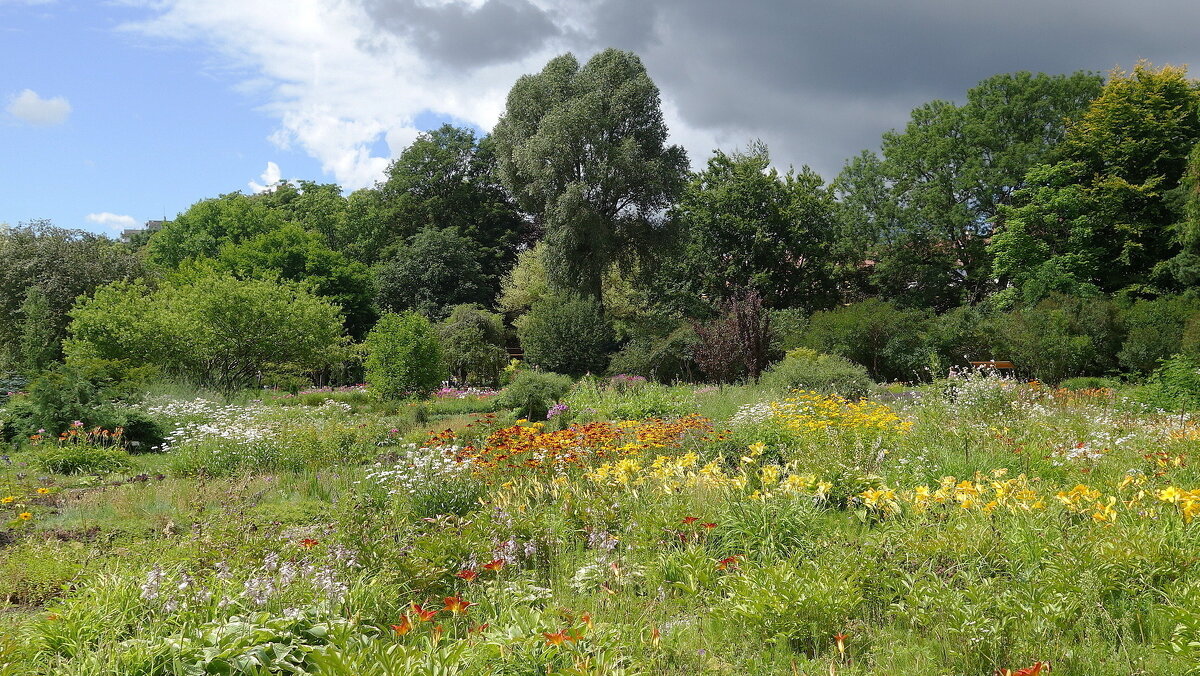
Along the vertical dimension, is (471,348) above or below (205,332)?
below

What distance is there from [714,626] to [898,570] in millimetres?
989

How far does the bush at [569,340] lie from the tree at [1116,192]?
504 inches

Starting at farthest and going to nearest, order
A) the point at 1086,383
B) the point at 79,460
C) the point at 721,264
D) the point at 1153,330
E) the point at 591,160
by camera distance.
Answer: the point at 721,264
the point at 591,160
the point at 1153,330
the point at 1086,383
the point at 79,460

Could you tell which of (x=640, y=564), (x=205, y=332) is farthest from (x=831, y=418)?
(x=205, y=332)

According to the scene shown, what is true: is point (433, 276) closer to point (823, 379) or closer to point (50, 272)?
point (50, 272)

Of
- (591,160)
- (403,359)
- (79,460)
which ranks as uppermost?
(591,160)

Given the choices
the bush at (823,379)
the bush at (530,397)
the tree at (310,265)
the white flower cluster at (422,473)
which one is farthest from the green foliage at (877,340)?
the tree at (310,265)

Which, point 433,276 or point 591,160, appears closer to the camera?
point 591,160

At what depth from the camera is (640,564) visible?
168 inches

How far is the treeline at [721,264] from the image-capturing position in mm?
17906

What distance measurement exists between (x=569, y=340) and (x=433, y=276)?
926 cm

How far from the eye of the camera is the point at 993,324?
64.7 feet

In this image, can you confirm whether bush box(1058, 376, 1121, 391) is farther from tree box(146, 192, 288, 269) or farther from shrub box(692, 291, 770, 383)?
tree box(146, 192, 288, 269)

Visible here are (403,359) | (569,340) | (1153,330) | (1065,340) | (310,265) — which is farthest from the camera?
(310,265)
